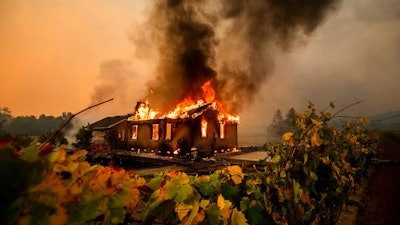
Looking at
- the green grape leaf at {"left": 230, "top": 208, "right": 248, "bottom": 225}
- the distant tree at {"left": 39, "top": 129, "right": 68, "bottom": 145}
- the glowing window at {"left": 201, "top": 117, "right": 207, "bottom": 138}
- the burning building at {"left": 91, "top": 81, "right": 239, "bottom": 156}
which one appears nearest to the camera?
the distant tree at {"left": 39, "top": 129, "right": 68, "bottom": 145}

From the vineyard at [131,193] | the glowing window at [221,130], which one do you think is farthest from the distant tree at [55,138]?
the glowing window at [221,130]

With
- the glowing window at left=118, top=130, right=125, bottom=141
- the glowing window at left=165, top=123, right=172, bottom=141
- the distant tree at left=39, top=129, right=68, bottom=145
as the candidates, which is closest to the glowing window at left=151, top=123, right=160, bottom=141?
the glowing window at left=165, top=123, right=172, bottom=141

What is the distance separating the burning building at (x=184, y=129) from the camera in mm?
25359

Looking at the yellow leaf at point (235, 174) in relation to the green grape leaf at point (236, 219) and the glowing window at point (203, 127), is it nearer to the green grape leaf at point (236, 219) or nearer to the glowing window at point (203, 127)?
the green grape leaf at point (236, 219)

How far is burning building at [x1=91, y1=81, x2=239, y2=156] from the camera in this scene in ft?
83.2

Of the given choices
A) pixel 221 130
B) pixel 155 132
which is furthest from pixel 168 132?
pixel 221 130

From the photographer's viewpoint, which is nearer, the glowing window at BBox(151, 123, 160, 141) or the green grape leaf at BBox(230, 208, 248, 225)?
the green grape leaf at BBox(230, 208, 248, 225)

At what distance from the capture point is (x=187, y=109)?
28.5 metres

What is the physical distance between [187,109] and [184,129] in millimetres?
3622

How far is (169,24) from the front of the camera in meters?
48.2

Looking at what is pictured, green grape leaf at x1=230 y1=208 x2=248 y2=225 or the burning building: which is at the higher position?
the burning building

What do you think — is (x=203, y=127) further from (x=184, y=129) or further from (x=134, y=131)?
(x=134, y=131)

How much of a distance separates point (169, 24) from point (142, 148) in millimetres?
29308

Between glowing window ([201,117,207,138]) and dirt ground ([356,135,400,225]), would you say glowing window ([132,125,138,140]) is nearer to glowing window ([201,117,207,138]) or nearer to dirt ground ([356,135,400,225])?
glowing window ([201,117,207,138])
